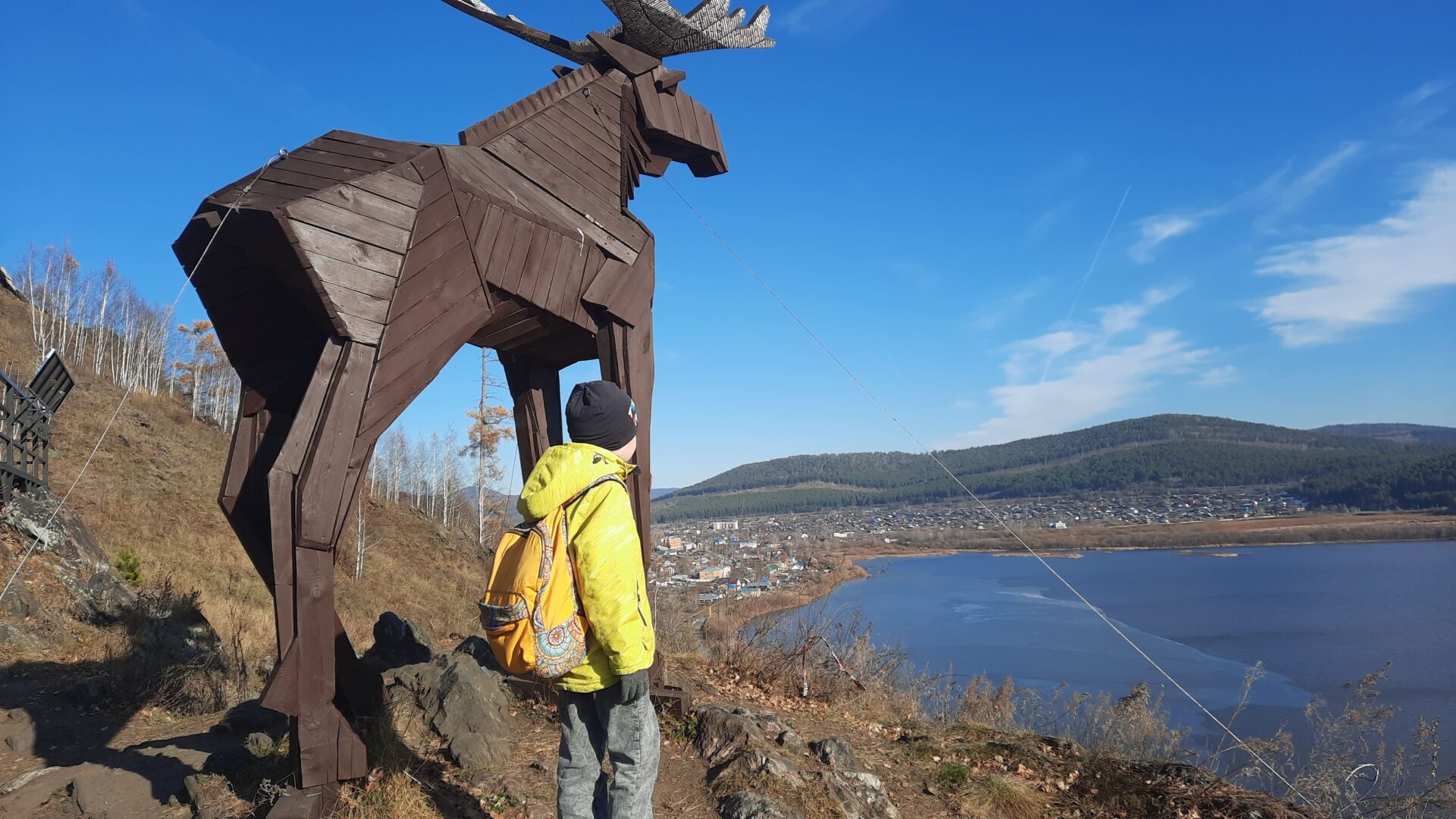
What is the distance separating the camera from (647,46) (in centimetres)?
529

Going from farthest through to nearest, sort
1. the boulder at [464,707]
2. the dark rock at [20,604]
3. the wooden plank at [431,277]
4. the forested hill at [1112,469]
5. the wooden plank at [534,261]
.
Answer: the forested hill at [1112,469] → the dark rock at [20,604] → the boulder at [464,707] → the wooden plank at [534,261] → the wooden plank at [431,277]

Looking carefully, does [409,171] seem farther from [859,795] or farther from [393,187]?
[859,795]

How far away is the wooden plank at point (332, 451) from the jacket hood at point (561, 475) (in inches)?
50.3

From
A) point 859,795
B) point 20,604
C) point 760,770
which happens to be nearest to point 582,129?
point 760,770

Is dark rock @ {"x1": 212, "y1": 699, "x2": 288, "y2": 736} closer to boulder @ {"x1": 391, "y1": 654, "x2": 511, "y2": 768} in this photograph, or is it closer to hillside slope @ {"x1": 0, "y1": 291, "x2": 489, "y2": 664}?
boulder @ {"x1": 391, "y1": 654, "x2": 511, "y2": 768}

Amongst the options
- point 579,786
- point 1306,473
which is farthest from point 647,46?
point 1306,473

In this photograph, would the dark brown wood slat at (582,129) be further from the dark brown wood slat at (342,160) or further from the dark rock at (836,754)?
the dark rock at (836,754)

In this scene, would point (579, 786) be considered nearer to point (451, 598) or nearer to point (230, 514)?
point (230, 514)

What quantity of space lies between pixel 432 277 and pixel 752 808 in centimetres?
305

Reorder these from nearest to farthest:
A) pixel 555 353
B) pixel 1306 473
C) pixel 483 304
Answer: pixel 483 304, pixel 555 353, pixel 1306 473

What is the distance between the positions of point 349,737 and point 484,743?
48.5 inches

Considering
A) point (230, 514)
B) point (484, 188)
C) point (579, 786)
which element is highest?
point (484, 188)

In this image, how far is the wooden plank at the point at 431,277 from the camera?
3.52m

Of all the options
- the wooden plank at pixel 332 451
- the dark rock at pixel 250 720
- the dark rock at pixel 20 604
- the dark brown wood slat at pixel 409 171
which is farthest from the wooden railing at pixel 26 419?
the wooden plank at pixel 332 451
